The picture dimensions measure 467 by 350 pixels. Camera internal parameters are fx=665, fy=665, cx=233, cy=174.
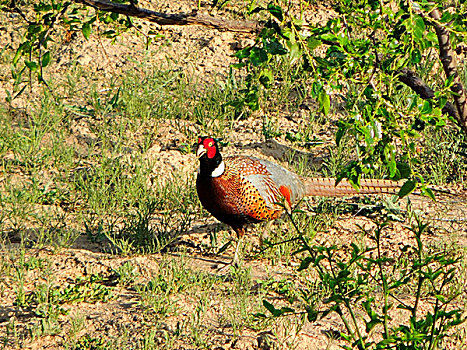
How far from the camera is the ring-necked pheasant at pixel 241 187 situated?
509 centimetres

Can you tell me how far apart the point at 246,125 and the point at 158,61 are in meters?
1.56

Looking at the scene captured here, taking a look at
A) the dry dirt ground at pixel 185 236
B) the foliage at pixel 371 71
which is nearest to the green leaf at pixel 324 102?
the foliage at pixel 371 71

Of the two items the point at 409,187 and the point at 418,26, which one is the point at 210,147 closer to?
the point at 409,187

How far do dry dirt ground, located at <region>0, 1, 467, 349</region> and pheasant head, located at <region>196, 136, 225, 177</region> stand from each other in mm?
662

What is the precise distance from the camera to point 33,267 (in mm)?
4812

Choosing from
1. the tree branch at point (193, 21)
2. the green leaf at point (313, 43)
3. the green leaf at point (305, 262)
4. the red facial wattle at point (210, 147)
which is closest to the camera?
the green leaf at point (313, 43)

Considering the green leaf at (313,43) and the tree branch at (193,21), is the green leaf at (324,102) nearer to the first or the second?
the green leaf at (313,43)

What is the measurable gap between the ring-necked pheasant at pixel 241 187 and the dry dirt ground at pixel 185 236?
1.14 feet

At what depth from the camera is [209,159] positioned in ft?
16.5

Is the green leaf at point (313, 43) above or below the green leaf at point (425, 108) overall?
above

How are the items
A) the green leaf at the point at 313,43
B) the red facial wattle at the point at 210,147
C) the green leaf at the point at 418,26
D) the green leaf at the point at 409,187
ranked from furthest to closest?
the red facial wattle at the point at 210,147 < the green leaf at the point at 313,43 < the green leaf at the point at 409,187 < the green leaf at the point at 418,26

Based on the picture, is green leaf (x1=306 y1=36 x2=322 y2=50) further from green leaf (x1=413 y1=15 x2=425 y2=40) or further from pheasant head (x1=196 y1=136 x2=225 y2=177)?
pheasant head (x1=196 y1=136 x2=225 y2=177)

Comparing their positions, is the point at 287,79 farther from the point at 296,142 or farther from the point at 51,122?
the point at 51,122

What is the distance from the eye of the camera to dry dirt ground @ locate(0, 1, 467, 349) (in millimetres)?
4168
